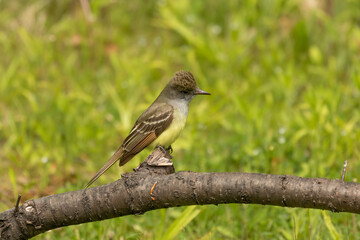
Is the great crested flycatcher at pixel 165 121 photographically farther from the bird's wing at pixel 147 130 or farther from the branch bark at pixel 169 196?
the branch bark at pixel 169 196

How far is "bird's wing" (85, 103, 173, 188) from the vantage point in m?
5.43

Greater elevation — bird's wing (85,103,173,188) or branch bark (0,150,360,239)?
bird's wing (85,103,173,188)

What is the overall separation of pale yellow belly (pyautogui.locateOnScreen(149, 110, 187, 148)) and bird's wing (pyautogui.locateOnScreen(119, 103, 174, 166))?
36mm

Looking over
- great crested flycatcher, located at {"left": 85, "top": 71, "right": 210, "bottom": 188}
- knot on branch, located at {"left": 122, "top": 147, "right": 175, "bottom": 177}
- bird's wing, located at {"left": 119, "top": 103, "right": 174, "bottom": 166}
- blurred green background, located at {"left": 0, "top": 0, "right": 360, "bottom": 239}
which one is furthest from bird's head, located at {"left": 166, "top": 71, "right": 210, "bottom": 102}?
knot on branch, located at {"left": 122, "top": 147, "right": 175, "bottom": 177}

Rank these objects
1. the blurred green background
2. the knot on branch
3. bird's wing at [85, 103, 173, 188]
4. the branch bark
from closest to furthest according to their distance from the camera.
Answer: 1. the branch bark
2. the knot on branch
3. the blurred green background
4. bird's wing at [85, 103, 173, 188]

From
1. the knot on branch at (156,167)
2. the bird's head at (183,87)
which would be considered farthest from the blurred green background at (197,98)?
the bird's head at (183,87)

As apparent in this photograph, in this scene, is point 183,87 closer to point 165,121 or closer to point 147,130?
point 165,121

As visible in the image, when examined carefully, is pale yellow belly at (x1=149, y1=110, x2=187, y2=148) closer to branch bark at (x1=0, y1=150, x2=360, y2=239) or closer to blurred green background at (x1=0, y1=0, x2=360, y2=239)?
blurred green background at (x1=0, y1=0, x2=360, y2=239)

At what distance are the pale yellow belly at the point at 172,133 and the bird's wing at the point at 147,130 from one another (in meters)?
0.04

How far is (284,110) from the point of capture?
24.1 ft

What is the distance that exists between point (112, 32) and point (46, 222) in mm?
5992

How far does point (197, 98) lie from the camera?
8102mm

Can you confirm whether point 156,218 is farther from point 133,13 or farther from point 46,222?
point 133,13

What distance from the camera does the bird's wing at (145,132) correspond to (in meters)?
5.43
